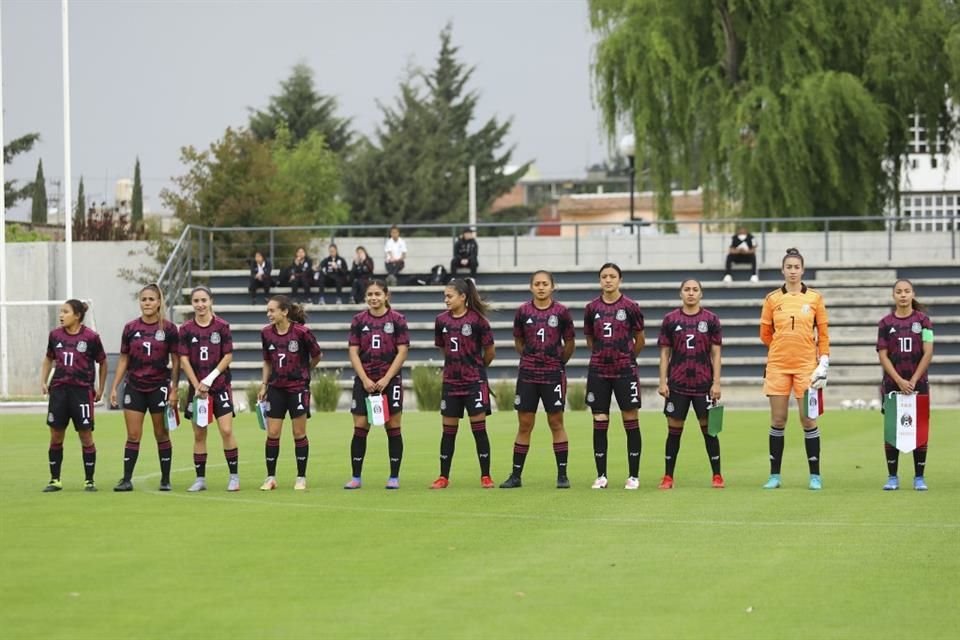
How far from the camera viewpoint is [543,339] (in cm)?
1662

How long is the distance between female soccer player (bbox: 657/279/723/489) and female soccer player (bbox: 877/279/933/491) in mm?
1628

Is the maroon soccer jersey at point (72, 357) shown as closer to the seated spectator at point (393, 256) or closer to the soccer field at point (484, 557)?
the soccer field at point (484, 557)

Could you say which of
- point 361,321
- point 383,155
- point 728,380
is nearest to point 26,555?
point 361,321

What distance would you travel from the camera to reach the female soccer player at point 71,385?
16.9 m

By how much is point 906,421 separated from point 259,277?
2581 cm

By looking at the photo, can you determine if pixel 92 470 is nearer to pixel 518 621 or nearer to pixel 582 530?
pixel 582 530

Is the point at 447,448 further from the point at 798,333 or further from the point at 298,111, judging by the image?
the point at 298,111

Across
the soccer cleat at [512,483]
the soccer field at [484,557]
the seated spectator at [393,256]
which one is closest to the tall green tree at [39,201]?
the seated spectator at [393,256]

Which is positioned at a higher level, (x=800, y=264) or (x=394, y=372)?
(x=800, y=264)

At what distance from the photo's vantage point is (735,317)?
1535 inches

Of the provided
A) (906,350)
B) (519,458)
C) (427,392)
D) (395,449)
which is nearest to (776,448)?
(906,350)

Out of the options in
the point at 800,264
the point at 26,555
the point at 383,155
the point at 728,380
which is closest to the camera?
the point at 26,555

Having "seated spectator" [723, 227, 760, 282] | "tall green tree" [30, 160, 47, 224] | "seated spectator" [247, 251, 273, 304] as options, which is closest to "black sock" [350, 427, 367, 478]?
"seated spectator" [247, 251, 273, 304]

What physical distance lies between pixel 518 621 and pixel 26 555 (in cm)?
440
